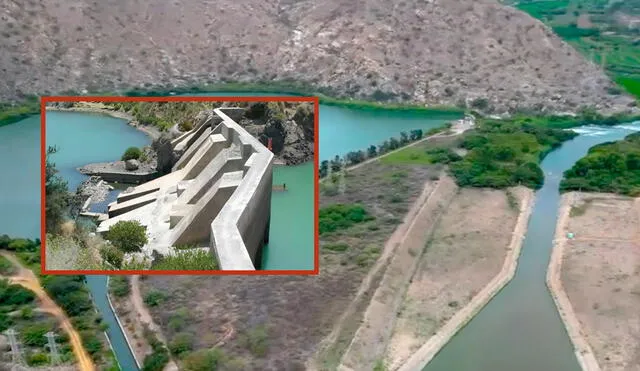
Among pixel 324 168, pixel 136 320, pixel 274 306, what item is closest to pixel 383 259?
pixel 274 306

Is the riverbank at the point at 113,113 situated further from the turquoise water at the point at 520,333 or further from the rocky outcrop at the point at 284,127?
the turquoise water at the point at 520,333

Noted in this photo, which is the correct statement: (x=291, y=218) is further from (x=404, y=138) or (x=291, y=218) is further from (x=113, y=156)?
(x=404, y=138)

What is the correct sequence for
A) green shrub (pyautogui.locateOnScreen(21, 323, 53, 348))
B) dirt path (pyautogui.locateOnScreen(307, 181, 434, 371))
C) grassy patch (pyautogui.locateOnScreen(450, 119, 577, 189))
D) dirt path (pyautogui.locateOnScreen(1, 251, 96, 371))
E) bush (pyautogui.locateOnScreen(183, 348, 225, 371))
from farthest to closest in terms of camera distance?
grassy patch (pyautogui.locateOnScreen(450, 119, 577, 189)) → dirt path (pyautogui.locateOnScreen(307, 181, 434, 371)) → green shrub (pyautogui.locateOnScreen(21, 323, 53, 348)) → dirt path (pyautogui.locateOnScreen(1, 251, 96, 371)) → bush (pyautogui.locateOnScreen(183, 348, 225, 371))

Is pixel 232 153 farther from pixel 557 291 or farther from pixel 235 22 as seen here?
pixel 235 22

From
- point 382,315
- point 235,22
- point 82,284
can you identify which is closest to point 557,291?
point 382,315

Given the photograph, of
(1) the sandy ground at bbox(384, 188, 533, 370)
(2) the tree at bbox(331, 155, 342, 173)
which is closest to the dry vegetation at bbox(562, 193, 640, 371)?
(1) the sandy ground at bbox(384, 188, 533, 370)

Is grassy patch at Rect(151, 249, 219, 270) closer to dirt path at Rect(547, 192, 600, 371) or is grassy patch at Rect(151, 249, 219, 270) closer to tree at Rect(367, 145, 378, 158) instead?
dirt path at Rect(547, 192, 600, 371)
